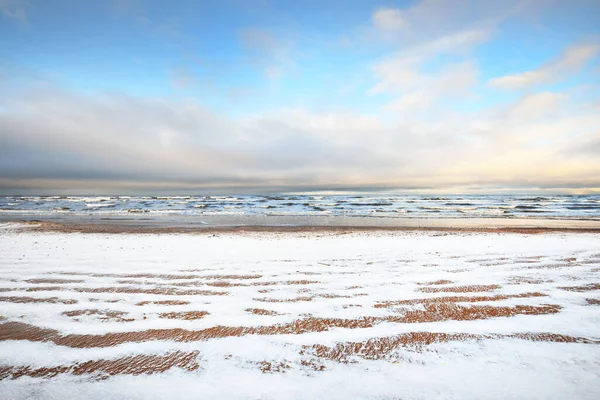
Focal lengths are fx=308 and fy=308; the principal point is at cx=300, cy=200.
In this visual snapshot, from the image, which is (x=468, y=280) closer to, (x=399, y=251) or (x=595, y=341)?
(x=595, y=341)

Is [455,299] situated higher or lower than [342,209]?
higher

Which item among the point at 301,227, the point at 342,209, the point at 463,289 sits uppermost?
the point at 463,289

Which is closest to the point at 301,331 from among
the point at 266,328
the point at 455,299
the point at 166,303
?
the point at 266,328

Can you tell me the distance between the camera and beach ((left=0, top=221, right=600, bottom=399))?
228cm

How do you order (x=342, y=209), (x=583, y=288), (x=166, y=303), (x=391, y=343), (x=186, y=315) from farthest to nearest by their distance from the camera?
(x=342, y=209)
(x=583, y=288)
(x=166, y=303)
(x=186, y=315)
(x=391, y=343)

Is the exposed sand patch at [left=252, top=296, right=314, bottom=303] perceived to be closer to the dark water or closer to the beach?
the beach

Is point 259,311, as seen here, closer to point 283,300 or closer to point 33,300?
point 283,300

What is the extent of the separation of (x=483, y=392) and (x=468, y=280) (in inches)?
132

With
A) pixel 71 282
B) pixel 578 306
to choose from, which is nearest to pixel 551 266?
pixel 578 306

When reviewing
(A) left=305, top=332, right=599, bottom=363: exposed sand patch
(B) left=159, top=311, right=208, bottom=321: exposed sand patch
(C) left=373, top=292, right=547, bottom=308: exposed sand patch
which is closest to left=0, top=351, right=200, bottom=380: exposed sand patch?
(B) left=159, top=311, right=208, bottom=321: exposed sand patch

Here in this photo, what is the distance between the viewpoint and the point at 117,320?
11.5 ft

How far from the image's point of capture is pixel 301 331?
3.19 metres

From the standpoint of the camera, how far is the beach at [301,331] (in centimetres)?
228

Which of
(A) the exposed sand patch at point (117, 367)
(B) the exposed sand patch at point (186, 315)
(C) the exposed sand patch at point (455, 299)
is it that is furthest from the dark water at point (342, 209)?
(A) the exposed sand patch at point (117, 367)
